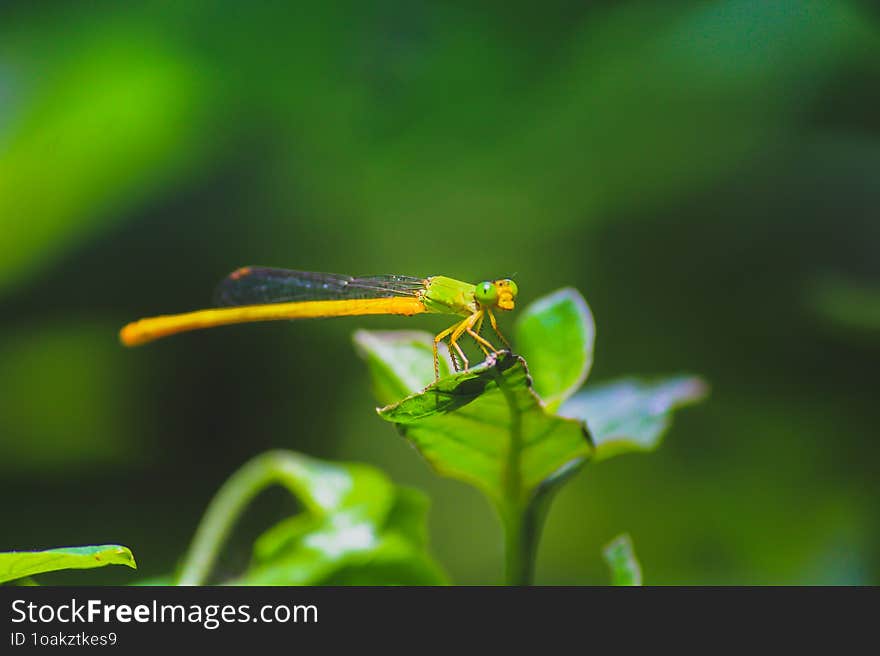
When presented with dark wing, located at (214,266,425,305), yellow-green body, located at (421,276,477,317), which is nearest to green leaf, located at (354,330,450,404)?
yellow-green body, located at (421,276,477,317)

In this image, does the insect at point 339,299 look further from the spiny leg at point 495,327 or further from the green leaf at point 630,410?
the green leaf at point 630,410

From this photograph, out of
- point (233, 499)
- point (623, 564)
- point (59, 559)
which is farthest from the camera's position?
point (233, 499)

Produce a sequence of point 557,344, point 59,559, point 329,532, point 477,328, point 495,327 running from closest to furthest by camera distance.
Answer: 1. point 59,559
2. point 557,344
3. point 329,532
4. point 495,327
5. point 477,328

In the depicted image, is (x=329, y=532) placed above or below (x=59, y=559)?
above

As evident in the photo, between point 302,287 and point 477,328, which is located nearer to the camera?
point 477,328

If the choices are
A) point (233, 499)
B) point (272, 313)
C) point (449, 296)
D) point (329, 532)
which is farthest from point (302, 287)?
point (329, 532)

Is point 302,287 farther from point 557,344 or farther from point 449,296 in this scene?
point 557,344

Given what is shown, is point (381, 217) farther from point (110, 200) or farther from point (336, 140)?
point (110, 200)
